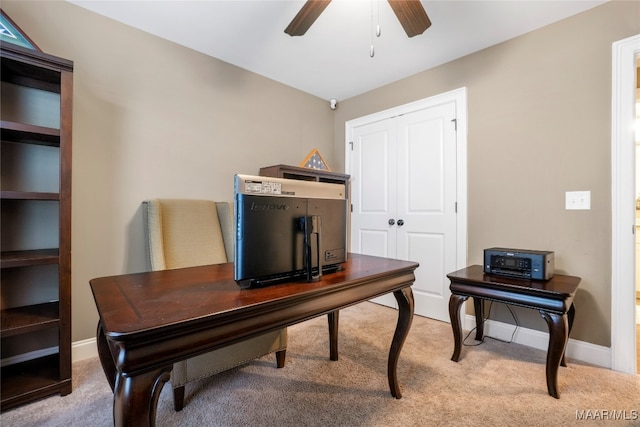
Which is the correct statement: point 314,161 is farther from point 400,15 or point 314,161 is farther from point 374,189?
point 400,15

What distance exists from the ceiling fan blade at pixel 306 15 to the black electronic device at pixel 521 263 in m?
1.97

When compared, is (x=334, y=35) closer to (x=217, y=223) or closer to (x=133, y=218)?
(x=217, y=223)

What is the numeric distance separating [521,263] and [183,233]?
8.12ft

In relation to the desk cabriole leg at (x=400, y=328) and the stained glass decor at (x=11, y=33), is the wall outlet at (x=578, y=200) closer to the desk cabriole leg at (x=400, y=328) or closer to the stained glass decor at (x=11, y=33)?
the desk cabriole leg at (x=400, y=328)

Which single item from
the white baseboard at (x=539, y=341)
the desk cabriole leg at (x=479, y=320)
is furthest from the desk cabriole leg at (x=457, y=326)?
the white baseboard at (x=539, y=341)

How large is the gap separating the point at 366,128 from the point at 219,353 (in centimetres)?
281

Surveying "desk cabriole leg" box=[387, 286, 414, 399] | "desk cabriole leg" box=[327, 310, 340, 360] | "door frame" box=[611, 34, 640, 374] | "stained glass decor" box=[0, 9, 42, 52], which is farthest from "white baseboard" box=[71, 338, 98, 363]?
"door frame" box=[611, 34, 640, 374]

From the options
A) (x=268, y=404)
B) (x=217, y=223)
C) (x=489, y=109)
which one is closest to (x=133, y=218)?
(x=217, y=223)

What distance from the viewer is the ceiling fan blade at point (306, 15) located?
1.58 metres

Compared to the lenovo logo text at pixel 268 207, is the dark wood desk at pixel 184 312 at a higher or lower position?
lower

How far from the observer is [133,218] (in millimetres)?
2229

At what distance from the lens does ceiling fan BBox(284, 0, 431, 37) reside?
1.56 meters

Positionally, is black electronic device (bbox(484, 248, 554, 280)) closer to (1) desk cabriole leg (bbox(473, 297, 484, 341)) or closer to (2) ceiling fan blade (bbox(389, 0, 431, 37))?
(1) desk cabriole leg (bbox(473, 297, 484, 341))

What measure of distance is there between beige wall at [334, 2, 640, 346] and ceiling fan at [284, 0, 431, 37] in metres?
1.14
